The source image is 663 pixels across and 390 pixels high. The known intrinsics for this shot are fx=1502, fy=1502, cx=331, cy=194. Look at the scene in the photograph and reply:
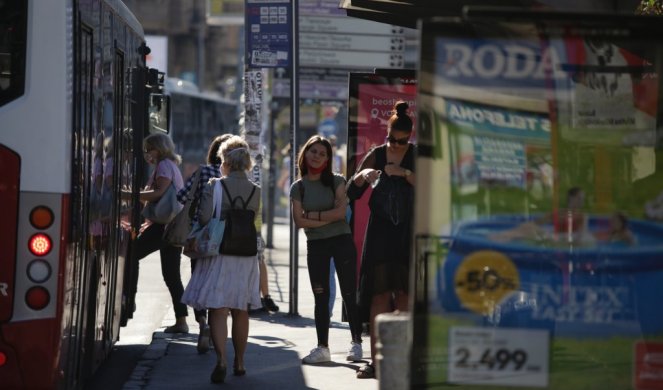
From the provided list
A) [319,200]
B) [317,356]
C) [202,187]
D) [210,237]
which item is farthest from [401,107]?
[317,356]

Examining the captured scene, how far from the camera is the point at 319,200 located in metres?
10.9

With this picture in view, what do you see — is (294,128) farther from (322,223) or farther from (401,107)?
(401,107)

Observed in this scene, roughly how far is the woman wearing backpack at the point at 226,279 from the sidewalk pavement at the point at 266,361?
0.38 metres

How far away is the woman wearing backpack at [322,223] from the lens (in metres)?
10.9

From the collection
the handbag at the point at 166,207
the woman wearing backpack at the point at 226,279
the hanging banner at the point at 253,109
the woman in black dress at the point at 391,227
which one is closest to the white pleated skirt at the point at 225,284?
the woman wearing backpack at the point at 226,279

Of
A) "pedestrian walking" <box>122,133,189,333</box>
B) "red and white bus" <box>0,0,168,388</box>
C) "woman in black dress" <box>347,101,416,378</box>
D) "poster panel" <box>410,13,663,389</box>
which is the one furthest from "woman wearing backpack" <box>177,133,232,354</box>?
"poster panel" <box>410,13,663,389</box>

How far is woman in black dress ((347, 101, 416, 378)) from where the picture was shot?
32.7 feet

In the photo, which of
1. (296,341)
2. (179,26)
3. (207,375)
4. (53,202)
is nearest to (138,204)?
(296,341)

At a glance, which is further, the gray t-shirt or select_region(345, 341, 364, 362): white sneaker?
select_region(345, 341, 364, 362): white sneaker

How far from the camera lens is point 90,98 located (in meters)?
8.41

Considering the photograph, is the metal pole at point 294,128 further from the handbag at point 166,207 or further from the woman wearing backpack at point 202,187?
the woman wearing backpack at point 202,187

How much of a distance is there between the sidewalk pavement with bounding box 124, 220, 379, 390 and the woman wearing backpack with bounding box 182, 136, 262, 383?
0.38 m

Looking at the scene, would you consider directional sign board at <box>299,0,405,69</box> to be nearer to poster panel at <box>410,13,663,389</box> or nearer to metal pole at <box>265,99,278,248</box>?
metal pole at <box>265,99,278,248</box>

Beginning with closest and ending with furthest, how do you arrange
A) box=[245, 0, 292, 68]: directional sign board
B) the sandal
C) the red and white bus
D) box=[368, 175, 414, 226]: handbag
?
the red and white bus → box=[368, 175, 414, 226]: handbag → the sandal → box=[245, 0, 292, 68]: directional sign board
